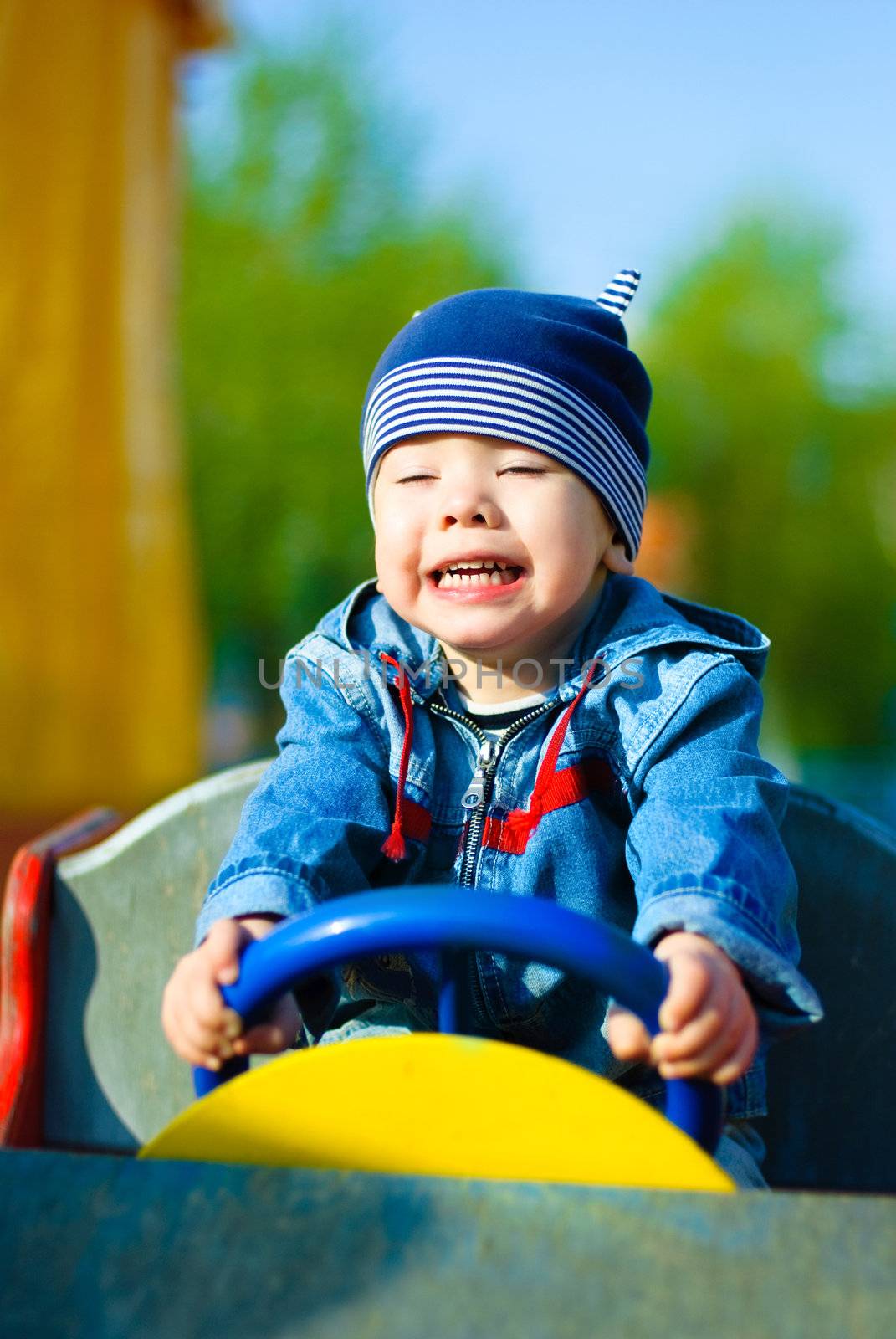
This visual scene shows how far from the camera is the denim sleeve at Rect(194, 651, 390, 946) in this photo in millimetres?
782

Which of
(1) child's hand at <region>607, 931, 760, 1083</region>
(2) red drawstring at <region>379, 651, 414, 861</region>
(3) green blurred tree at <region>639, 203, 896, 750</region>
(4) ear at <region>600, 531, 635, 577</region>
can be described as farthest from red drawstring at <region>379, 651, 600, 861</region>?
(3) green blurred tree at <region>639, 203, 896, 750</region>

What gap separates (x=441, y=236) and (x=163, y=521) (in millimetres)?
4331

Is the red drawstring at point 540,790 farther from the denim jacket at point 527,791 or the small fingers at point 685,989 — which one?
the small fingers at point 685,989

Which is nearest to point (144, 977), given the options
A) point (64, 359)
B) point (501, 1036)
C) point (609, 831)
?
point (501, 1036)

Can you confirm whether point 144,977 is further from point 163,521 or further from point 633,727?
point 163,521

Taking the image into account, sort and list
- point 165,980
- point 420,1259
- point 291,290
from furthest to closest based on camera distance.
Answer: point 291,290, point 165,980, point 420,1259

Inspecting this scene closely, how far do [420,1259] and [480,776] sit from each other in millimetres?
452

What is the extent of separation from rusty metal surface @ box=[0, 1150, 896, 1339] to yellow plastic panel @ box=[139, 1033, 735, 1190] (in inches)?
1.3

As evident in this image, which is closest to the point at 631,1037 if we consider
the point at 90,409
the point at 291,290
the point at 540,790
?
the point at 540,790

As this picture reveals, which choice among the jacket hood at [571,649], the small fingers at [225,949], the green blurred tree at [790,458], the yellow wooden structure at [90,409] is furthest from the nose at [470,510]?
the green blurred tree at [790,458]

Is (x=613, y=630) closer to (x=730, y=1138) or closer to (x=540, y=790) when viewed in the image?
(x=540, y=790)

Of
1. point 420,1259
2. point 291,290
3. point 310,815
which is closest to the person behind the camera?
point 420,1259

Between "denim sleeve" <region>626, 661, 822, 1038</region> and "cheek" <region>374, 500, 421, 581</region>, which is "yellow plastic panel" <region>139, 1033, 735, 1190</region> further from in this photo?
"cheek" <region>374, 500, 421, 581</region>

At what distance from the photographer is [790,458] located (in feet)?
26.2
